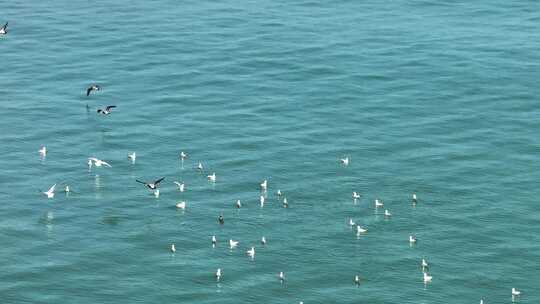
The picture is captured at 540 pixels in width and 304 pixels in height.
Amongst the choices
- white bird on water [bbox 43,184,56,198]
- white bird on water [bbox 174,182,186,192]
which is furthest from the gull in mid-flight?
white bird on water [bbox 174,182,186,192]

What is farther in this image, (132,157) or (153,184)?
(132,157)

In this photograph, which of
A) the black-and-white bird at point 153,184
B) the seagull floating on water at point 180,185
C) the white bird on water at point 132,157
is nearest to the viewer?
the black-and-white bird at point 153,184

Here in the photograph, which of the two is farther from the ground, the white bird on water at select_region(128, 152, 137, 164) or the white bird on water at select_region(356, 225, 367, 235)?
the white bird on water at select_region(128, 152, 137, 164)

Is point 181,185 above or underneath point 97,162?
underneath

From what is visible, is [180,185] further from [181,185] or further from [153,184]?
[153,184]

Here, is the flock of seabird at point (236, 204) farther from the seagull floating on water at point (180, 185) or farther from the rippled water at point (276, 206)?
the rippled water at point (276, 206)

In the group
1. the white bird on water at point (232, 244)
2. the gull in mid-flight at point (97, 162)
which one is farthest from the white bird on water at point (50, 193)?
the white bird on water at point (232, 244)

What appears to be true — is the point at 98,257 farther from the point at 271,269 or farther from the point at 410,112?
the point at 410,112

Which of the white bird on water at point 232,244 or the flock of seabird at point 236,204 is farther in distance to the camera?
the white bird on water at point 232,244

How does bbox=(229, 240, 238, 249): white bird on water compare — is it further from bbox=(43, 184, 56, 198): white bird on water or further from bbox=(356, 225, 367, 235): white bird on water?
bbox=(43, 184, 56, 198): white bird on water

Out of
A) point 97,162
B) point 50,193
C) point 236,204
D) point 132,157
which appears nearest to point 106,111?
point 132,157

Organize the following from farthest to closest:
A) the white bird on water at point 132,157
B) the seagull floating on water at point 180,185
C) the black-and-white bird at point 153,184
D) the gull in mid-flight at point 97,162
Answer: the white bird on water at point 132,157, the gull in mid-flight at point 97,162, the seagull floating on water at point 180,185, the black-and-white bird at point 153,184
